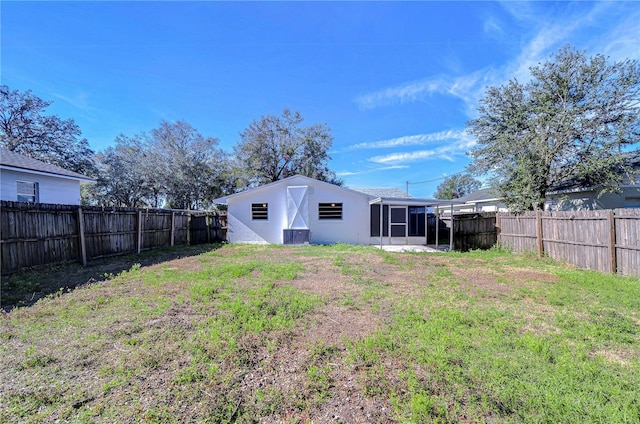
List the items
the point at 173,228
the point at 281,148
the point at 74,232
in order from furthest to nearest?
the point at 281,148, the point at 173,228, the point at 74,232

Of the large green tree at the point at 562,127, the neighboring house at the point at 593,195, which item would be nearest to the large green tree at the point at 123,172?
the large green tree at the point at 562,127

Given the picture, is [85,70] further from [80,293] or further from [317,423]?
[317,423]

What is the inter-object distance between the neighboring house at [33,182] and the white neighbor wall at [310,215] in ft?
21.3

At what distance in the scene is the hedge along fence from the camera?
6125 millimetres

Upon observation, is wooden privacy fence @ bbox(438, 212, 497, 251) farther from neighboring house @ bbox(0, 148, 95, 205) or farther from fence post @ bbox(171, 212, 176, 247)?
neighboring house @ bbox(0, 148, 95, 205)

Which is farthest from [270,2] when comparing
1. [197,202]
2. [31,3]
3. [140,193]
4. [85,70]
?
[140,193]

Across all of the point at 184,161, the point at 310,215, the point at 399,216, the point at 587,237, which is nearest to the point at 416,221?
the point at 399,216

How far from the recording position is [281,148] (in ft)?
78.2

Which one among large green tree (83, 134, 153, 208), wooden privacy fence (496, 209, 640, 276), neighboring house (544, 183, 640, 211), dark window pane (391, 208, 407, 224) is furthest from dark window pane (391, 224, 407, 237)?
large green tree (83, 134, 153, 208)

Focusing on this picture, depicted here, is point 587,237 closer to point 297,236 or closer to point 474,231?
point 474,231

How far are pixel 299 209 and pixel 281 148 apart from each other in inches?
460

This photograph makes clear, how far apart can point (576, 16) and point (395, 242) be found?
10.5 meters

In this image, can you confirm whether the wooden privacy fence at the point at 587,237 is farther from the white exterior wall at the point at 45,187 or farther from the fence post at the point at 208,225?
the white exterior wall at the point at 45,187

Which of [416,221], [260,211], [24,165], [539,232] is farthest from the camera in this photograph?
[260,211]
